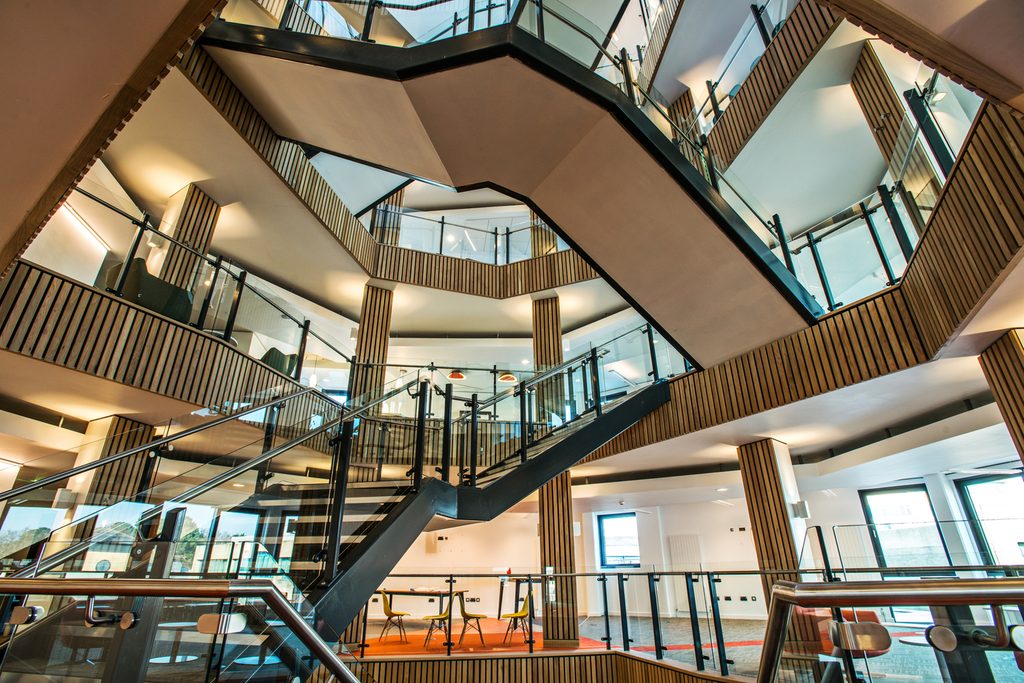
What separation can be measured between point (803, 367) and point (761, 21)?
664 cm

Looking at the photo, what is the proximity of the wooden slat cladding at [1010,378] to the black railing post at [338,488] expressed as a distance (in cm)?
559

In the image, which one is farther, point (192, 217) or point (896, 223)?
point (192, 217)

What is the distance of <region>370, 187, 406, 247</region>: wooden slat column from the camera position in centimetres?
1189

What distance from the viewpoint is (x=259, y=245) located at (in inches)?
398

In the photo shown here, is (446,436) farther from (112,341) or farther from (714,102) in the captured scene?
(714,102)

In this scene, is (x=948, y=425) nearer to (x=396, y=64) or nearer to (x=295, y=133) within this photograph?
(x=396, y=64)

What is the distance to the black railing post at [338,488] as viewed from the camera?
3.73 metres

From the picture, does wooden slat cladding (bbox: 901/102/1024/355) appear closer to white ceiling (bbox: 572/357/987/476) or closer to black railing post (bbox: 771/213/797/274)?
white ceiling (bbox: 572/357/987/476)

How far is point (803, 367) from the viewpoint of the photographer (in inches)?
250

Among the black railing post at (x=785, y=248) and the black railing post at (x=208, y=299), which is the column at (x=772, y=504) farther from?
the black railing post at (x=208, y=299)

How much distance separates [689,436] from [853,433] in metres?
2.82

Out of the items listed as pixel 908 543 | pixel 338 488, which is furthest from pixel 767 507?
pixel 338 488

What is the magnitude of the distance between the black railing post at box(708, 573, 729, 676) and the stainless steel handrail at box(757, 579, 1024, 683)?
4.40m

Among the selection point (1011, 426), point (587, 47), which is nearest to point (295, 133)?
point (587, 47)
